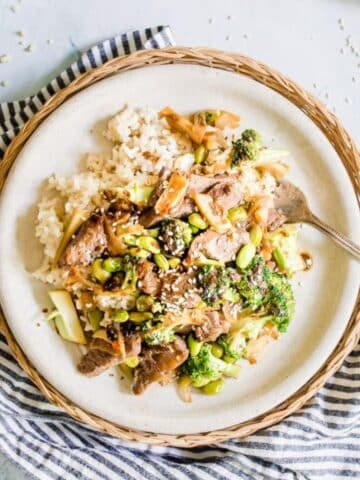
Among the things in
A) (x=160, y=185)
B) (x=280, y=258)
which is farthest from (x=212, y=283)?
(x=160, y=185)

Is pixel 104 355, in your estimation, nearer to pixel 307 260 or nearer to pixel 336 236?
pixel 307 260

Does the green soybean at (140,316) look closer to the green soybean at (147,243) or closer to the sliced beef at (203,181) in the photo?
the green soybean at (147,243)

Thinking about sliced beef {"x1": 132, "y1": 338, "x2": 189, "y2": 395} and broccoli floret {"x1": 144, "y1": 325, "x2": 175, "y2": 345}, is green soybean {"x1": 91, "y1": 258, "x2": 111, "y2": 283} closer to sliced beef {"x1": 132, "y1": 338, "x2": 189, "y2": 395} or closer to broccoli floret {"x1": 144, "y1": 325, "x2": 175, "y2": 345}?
broccoli floret {"x1": 144, "y1": 325, "x2": 175, "y2": 345}

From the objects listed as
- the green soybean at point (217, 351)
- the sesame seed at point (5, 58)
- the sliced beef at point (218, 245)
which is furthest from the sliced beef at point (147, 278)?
the sesame seed at point (5, 58)

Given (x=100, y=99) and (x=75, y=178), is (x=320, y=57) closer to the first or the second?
(x=100, y=99)

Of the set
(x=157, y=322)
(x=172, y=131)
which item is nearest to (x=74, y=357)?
(x=157, y=322)

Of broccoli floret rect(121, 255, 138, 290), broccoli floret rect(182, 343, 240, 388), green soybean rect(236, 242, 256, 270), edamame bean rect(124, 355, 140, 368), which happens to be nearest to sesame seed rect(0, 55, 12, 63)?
broccoli floret rect(121, 255, 138, 290)
